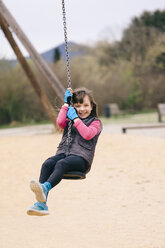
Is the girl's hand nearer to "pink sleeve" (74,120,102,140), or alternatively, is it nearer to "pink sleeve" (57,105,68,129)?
"pink sleeve" (57,105,68,129)

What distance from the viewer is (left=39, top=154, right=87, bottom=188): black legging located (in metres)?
3.39

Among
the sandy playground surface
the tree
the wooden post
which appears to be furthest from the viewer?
the tree

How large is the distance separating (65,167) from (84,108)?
0.69m

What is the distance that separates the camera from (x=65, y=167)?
11.2 feet

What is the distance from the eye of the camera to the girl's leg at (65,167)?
3.39m

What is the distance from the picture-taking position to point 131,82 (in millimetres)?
26312

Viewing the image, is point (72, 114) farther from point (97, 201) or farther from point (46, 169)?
point (97, 201)

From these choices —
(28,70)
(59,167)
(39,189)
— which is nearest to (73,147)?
(59,167)

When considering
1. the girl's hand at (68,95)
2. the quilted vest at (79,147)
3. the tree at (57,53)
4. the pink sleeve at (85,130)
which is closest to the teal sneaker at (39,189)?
the quilted vest at (79,147)

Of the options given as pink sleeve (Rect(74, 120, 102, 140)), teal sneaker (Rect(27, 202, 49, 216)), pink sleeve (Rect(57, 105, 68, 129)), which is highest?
pink sleeve (Rect(57, 105, 68, 129))

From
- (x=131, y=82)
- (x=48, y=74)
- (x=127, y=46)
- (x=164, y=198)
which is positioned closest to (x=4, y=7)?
(x=48, y=74)

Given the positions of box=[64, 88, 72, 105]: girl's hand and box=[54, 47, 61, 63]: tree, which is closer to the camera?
Result: box=[64, 88, 72, 105]: girl's hand

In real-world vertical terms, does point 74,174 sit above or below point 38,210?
above

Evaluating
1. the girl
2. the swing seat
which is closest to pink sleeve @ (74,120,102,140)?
the girl
